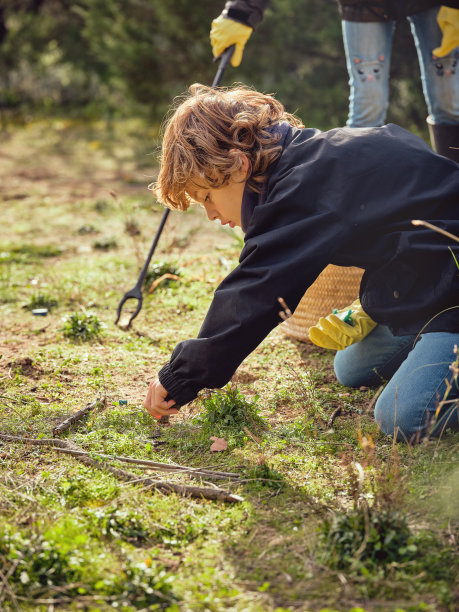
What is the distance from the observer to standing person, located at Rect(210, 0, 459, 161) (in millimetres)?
3373

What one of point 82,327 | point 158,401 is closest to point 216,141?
point 158,401

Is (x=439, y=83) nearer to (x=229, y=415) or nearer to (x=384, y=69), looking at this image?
(x=384, y=69)

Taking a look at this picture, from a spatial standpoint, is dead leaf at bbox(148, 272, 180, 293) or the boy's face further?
dead leaf at bbox(148, 272, 180, 293)

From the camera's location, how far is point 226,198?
2316 mm

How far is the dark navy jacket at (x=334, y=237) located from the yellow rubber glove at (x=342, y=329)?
396 mm

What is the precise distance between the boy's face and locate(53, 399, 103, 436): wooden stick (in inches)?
34.2

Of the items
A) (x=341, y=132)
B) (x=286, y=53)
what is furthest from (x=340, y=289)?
(x=286, y=53)

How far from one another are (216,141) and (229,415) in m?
0.99

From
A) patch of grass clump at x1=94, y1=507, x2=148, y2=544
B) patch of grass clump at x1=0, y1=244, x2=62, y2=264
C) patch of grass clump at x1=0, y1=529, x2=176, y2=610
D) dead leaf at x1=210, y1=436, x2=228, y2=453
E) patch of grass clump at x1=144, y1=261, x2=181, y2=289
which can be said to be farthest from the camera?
patch of grass clump at x1=0, y1=244, x2=62, y2=264

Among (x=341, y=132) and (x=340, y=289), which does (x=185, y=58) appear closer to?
(x=340, y=289)

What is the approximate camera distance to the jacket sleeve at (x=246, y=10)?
3637 millimetres

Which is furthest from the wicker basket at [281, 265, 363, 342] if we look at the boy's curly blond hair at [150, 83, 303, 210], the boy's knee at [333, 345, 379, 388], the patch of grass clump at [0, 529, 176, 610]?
the patch of grass clump at [0, 529, 176, 610]

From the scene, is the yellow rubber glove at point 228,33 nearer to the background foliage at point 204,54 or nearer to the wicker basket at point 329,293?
the wicker basket at point 329,293

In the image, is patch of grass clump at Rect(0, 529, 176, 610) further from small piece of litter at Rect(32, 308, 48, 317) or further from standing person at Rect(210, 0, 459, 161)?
standing person at Rect(210, 0, 459, 161)
